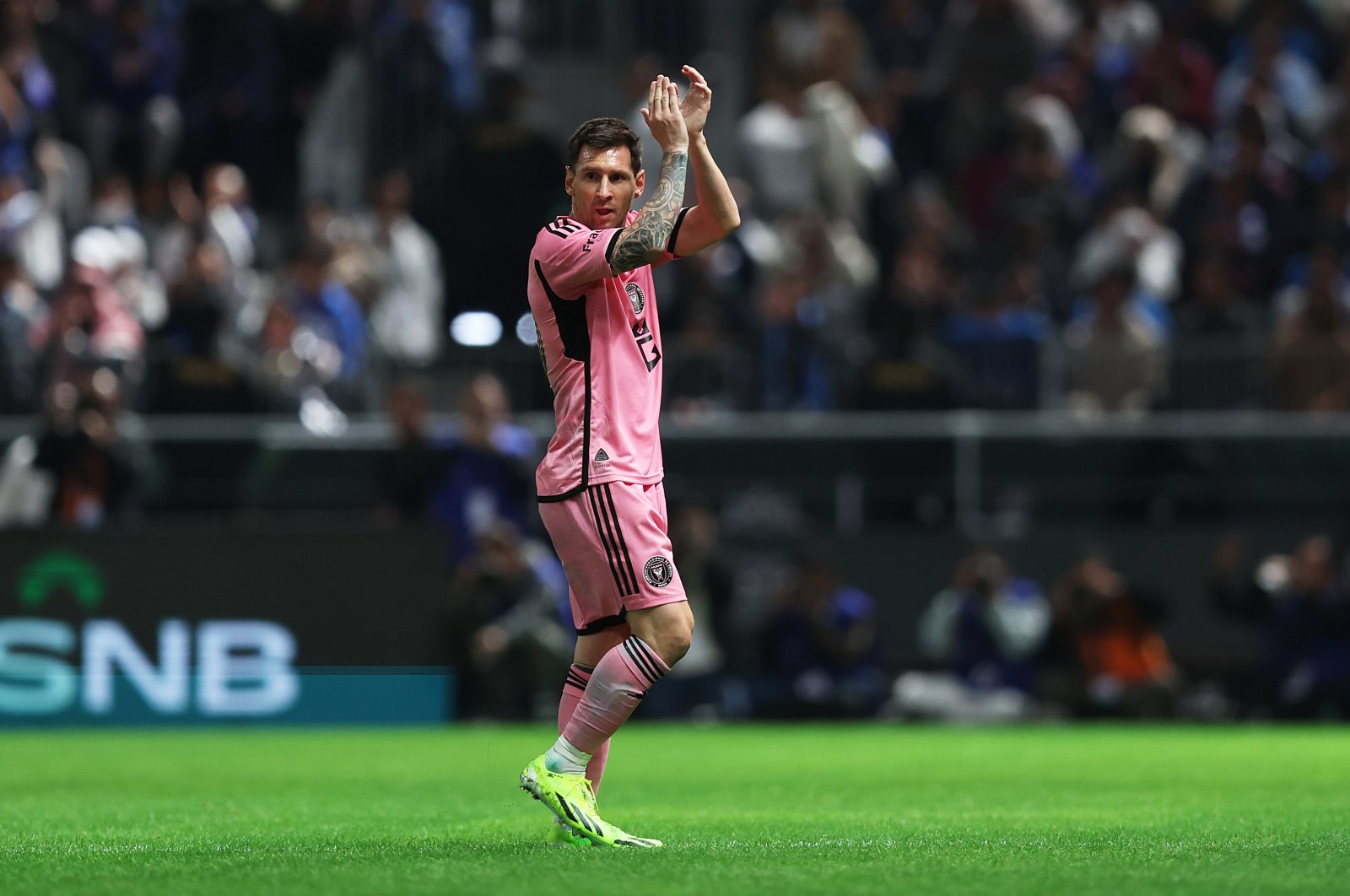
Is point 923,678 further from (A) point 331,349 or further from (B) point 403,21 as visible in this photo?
(B) point 403,21

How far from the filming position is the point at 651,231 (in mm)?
7070

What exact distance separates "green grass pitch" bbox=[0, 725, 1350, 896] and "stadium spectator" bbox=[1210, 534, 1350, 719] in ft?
5.42

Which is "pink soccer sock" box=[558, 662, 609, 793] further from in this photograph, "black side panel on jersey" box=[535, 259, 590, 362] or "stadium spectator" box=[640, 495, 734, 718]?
"stadium spectator" box=[640, 495, 734, 718]

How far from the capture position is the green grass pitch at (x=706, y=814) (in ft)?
20.5

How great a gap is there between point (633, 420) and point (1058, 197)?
46.2 feet

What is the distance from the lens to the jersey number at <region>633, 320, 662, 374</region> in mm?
7449

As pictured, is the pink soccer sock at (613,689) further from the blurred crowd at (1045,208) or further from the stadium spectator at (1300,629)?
the stadium spectator at (1300,629)

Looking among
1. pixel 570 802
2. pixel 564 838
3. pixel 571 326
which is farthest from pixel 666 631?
pixel 571 326

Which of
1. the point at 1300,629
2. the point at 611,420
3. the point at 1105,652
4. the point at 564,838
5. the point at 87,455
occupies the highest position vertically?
the point at 611,420

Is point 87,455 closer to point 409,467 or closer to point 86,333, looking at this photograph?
point 86,333

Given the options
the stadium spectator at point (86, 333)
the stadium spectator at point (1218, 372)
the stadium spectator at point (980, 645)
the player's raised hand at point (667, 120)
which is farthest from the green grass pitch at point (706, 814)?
the stadium spectator at point (1218, 372)

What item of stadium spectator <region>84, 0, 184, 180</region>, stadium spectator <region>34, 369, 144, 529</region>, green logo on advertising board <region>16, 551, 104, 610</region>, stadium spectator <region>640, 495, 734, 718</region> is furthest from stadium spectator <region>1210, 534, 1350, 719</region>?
stadium spectator <region>84, 0, 184, 180</region>

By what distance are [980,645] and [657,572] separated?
1058cm

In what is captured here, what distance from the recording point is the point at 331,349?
59.6 ft
